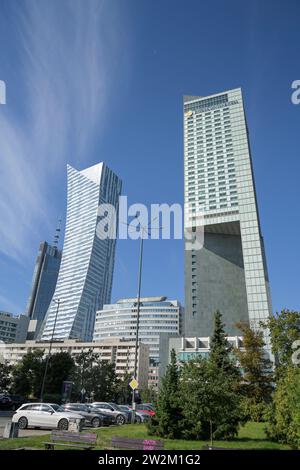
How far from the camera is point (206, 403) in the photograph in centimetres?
1459

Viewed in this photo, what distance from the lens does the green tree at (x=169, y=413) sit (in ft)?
52.8

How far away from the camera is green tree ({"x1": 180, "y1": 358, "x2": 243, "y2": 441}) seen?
1462 cm

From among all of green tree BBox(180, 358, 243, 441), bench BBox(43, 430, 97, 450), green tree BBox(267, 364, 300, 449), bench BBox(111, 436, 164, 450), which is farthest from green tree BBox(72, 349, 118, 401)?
bench BBox(111, 436, 164, 450)

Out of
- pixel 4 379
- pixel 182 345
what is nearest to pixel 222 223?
pixel 182 345

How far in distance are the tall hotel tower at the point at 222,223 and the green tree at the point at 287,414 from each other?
75.0 metres

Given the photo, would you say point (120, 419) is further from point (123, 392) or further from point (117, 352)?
point (117, 352)

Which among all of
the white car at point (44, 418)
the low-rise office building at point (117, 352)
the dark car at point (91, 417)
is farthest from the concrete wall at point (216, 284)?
the white car at point (44, 418)

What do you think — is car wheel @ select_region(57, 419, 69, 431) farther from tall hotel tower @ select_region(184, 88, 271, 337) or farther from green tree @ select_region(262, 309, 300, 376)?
tall hotel tower @ select_region(184, 88, 271, 337)

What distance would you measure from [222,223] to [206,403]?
95371mm

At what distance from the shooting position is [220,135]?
121625 millimetres

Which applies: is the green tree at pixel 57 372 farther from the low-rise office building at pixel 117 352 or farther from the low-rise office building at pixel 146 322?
the low-rise office building at pixel 146 322
